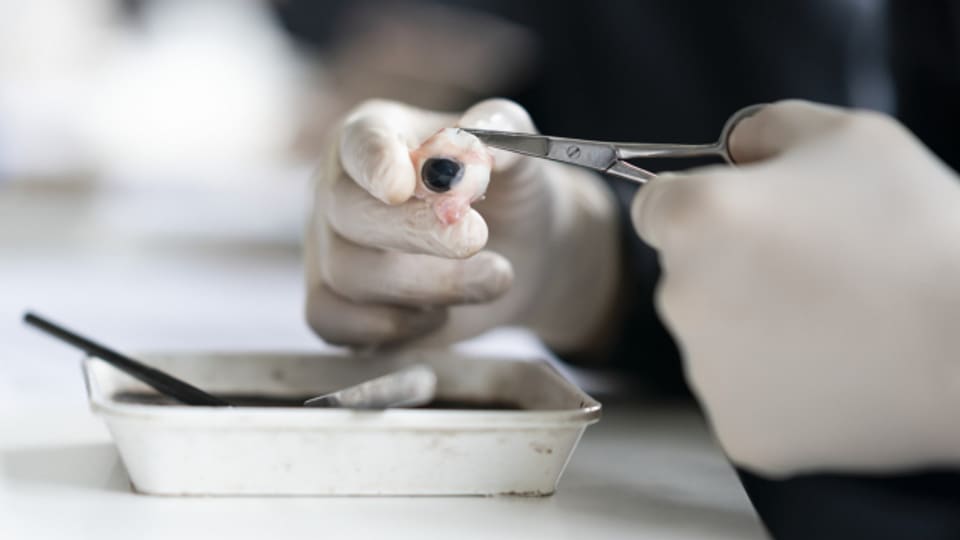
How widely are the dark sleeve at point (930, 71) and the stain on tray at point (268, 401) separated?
405mm

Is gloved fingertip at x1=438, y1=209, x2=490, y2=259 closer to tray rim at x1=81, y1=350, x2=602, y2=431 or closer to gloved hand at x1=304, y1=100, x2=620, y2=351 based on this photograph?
gloved hand at x1=304, y1=100, x2=620, y2=351

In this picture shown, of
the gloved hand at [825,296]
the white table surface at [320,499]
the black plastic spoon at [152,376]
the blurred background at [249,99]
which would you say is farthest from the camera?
the blurred background at [249,99]

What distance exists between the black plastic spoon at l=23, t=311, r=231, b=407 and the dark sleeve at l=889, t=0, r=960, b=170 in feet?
1.89

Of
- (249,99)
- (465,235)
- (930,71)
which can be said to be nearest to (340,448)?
(465,235)

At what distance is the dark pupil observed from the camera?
2.11 ft

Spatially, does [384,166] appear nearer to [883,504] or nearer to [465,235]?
[465,235]

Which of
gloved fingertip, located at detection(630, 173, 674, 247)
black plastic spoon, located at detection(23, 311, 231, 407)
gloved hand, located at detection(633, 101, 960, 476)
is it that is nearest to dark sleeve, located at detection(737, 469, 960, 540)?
gloved hand, located at detection(633, 101, 960, 476)

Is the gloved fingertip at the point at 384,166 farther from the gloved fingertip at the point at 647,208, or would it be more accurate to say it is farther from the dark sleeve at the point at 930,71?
the dark sleeve at the point at 930,71

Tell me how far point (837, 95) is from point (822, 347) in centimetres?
81

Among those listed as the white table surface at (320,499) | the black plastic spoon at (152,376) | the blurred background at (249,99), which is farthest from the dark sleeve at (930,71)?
the black plastic spoon at (152,376)

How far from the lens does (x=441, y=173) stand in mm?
647

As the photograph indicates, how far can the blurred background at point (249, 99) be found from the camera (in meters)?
1.25

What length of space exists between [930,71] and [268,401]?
1.92 ft

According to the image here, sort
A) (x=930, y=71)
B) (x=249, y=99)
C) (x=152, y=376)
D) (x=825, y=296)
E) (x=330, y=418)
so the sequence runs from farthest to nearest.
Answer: (x=249, y=99) < (x=930, y=71) < (x=152, y=376) < (x=330, y=418) < (x=825, y=296)
